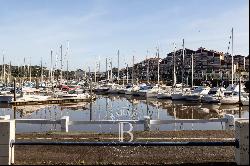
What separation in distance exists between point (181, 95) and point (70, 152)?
6602cm

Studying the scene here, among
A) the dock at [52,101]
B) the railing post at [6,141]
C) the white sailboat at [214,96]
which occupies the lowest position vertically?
the dock at [52,101]

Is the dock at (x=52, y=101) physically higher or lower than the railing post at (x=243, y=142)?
lower

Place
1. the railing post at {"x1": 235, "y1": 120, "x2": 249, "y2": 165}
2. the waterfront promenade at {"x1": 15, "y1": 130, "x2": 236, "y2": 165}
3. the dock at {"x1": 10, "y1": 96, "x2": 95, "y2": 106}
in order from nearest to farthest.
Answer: the railing post at {"x1": 235, "y1": 120, "x2": 249, "y2": 165} → the waterfront promenade at {"x1": 15, "y1": 130, "x2": 236, "y2": 165} → the dock at {"x1": 10, "y1": 96, "x2": 95, "y2": 106}

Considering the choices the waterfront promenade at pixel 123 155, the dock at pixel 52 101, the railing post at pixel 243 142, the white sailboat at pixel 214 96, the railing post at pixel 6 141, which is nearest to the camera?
the railing post at pixel 243 142

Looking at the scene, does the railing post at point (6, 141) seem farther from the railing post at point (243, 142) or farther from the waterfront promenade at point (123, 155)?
the railing post at point (243, 142)

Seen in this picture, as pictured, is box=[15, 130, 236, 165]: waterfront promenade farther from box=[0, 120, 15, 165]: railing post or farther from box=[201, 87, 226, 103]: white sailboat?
box=[201, 87, 226, 103]: white sailboat

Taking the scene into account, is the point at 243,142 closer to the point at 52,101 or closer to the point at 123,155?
the point at 123,155

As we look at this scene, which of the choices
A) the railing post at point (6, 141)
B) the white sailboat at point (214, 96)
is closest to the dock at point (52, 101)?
the white sailboat at point (214, 96)

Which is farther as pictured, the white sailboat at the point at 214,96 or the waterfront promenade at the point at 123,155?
the white sailboat at the point at 214,96

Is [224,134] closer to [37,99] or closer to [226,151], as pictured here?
[226,151]

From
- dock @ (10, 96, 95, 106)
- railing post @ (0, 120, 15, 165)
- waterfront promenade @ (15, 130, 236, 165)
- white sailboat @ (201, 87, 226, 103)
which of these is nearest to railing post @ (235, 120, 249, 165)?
waterfront promenade @ (15, 130, 236, 165)

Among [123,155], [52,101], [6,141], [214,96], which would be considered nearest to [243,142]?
[123,155]

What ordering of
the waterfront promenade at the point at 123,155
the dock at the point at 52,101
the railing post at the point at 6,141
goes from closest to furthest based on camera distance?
the railing post at the point at 6,141
the waterfront promenade at the point at 123,155
the dock at the point at 52,101

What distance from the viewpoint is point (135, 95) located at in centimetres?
9706
